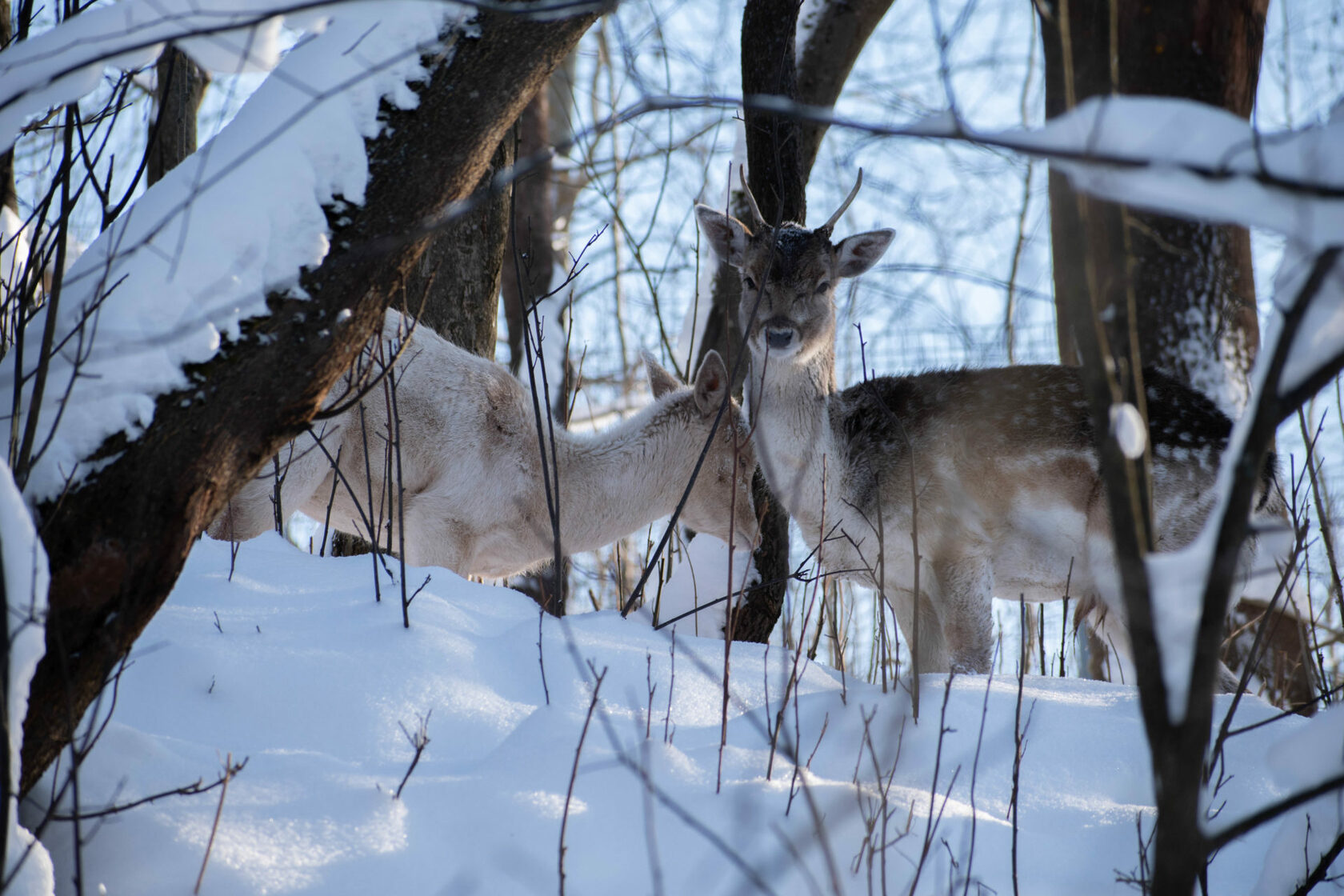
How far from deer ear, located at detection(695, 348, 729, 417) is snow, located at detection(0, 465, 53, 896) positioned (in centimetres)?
423

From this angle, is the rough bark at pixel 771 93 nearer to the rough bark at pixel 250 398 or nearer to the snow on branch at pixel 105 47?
the rough bark at pixel 250 398

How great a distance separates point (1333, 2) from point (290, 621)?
442cm

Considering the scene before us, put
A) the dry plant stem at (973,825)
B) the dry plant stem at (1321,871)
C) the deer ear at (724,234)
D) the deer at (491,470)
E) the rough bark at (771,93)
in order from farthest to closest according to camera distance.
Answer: the rough bark at (771,93), the deer ear at (724,234), the deer at (491,470), the dry plant stem at (1321,871), the dry plant stem at (973,825)

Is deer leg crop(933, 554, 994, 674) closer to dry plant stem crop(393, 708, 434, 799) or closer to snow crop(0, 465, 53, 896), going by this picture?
dry plant stem crop(393, 708, 434, 799)

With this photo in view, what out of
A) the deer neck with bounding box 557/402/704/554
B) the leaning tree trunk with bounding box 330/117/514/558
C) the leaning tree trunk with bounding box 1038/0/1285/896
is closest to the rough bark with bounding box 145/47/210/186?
the leaning tree trunk with bounding box 330/117/514/558

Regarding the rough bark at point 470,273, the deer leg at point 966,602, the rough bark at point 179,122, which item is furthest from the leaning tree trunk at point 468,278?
the deer leg at point 966,602

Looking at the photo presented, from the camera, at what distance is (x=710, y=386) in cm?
601

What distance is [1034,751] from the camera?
10.6 feet

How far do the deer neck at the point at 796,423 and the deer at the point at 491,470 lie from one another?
0.99ft

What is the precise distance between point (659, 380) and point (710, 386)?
98 cm

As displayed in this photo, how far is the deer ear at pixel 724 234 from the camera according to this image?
17.9 feet

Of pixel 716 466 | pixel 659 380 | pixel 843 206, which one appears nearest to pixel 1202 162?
pixel 843 206

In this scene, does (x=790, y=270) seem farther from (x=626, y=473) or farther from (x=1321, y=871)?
(x=1321, y=871)

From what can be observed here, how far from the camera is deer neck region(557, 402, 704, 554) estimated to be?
6.01 metres
